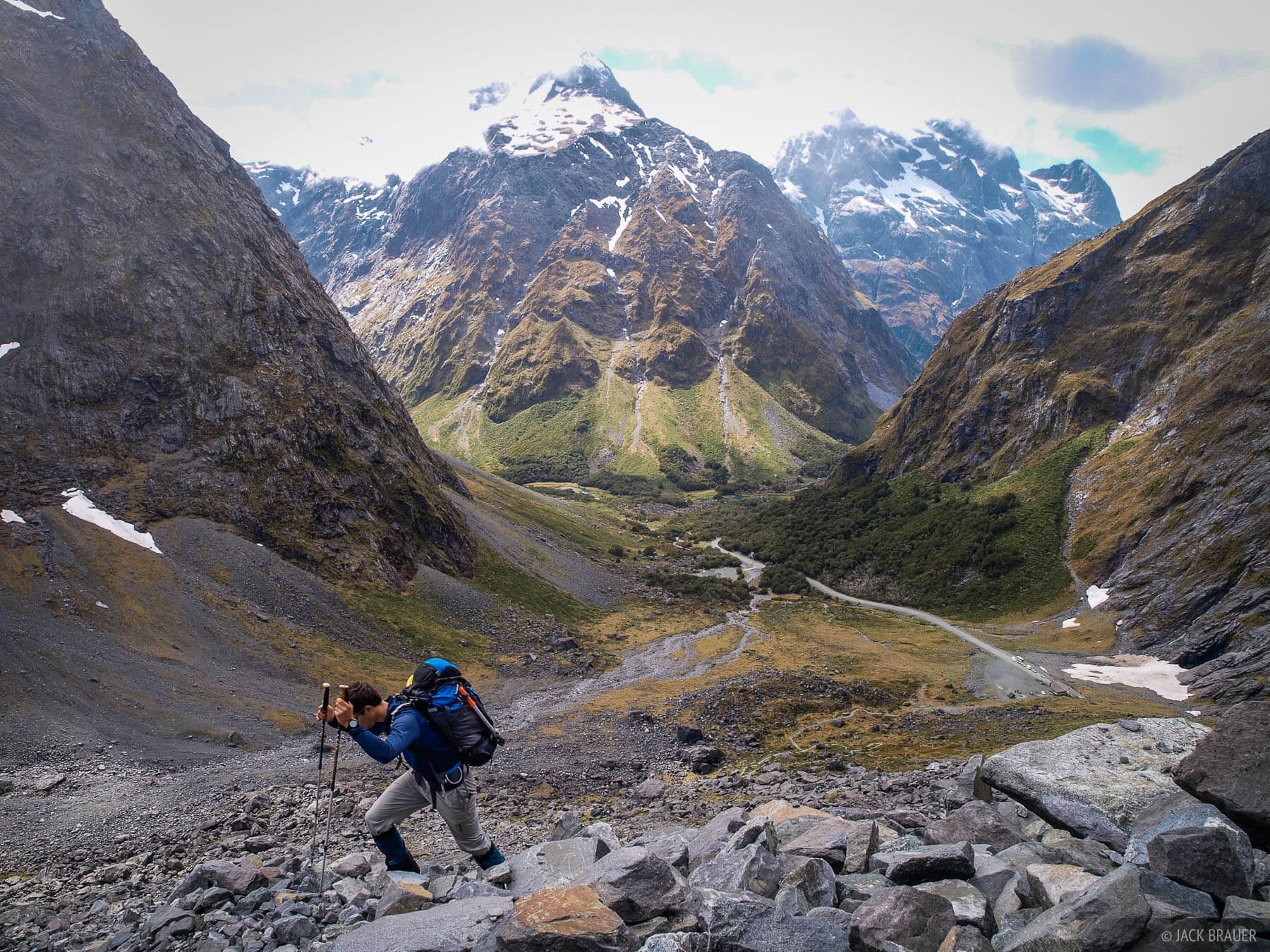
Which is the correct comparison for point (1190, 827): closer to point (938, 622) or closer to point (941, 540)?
point (938, 622)

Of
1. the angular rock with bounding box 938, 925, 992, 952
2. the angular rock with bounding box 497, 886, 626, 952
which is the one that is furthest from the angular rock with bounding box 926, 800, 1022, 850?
the angular rock with bounding box 497, 886, 626, 952

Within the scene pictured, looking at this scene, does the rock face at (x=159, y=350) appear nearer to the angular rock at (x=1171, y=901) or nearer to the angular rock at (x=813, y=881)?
the angular rock at (x=813, y=881)

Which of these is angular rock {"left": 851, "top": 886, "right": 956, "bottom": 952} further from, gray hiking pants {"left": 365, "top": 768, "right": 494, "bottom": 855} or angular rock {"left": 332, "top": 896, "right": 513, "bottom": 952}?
gray hiking pants {"left": 365, "top": 768, "right": 494, "bottom": 855}

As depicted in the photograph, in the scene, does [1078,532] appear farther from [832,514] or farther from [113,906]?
[113,906]

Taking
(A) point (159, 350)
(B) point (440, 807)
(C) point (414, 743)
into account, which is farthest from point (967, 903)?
(A) point (159, 350)

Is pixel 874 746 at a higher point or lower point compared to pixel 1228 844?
lower

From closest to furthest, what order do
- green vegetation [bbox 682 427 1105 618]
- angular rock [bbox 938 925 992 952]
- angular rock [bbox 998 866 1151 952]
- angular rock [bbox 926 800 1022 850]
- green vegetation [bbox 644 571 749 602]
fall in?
angular rock [bbox 998 866 1151 952]
angular rock [bbox 938 925 992 952]
angular rock [bbox 926 800 1022 850]
green vegetation [bbox 682 427 1105 618]
green vegetation [bbox 644 571 749 602]

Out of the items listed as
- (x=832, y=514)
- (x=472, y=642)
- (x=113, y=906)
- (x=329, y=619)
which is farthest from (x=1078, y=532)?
(x=113, y=906)
